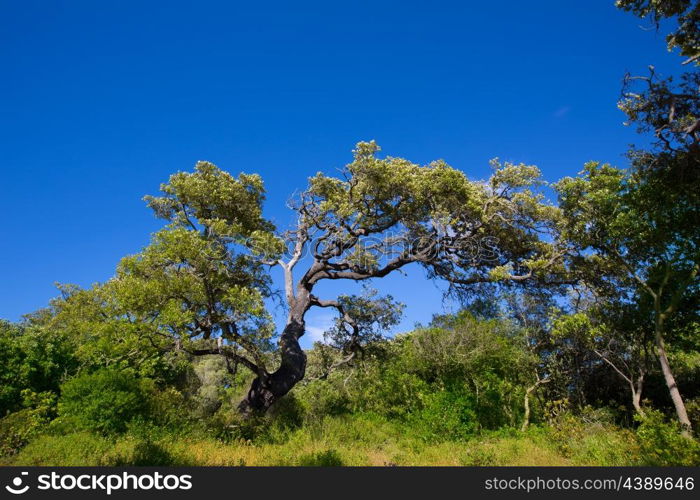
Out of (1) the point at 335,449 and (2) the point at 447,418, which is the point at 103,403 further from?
(2) the point at 447,418

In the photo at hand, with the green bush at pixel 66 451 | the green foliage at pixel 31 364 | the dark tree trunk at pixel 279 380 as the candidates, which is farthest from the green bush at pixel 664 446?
the green foliage at pixel 31 364

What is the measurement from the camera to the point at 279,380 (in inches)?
658

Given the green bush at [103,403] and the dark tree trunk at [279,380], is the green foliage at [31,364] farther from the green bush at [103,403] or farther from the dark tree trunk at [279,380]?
the dark tree trunk at [279,380]

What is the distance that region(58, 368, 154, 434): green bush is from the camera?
1299cm

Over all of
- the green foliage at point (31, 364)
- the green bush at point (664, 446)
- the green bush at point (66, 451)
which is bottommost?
the green bush at point (664, 446)

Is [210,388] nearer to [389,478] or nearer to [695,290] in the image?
[389,478]

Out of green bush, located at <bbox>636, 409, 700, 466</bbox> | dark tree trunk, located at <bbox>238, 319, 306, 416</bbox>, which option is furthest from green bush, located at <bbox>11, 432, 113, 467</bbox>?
green bush, located at <bbox>636, 409, 700, 466</bbox>

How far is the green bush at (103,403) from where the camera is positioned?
13.0 m

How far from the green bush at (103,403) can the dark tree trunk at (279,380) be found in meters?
3.92

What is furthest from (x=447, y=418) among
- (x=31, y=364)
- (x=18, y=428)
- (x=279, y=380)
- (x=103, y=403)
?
(x=31, y=364)

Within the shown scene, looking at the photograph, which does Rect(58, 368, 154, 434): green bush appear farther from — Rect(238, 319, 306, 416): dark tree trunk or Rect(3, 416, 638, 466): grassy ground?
Rect(238, 319, 306, 416): dark tree trunk

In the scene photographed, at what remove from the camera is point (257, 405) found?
16422 millimetres

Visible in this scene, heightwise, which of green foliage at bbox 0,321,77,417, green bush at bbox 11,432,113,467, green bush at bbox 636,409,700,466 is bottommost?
green bush at bbox 636,409,700,466

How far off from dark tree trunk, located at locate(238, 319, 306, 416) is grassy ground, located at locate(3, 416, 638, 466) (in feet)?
4.63
